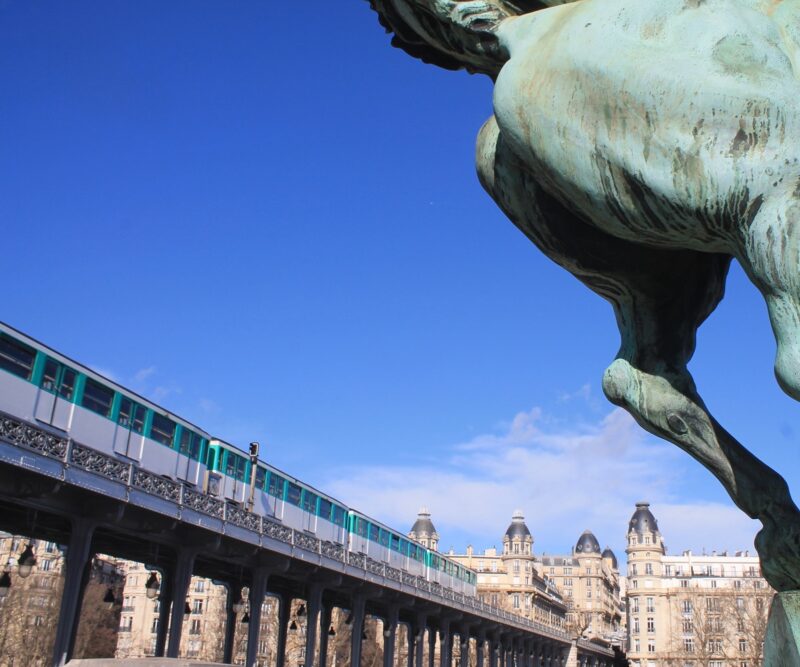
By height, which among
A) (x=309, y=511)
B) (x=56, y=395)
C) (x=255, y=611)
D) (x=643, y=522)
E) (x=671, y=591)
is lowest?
(x=255, y=611)

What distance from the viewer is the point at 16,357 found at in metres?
16.8

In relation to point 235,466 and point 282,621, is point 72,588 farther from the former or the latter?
point 282,621

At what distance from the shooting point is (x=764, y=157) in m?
2.30

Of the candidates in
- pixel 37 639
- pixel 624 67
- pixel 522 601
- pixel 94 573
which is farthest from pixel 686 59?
pixel 522 601

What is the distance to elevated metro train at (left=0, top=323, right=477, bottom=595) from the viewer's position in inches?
673

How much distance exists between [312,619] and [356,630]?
397 centimetres

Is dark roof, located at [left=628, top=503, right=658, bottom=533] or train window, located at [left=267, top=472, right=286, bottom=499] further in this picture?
dark roof, located at [left=628, top=503, right=658, bottom=533]

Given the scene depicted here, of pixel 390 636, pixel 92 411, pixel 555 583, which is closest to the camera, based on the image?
pixel 92 411

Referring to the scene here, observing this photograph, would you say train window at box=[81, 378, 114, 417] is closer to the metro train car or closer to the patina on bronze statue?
the metro train car

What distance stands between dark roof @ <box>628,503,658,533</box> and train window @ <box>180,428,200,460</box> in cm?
10748

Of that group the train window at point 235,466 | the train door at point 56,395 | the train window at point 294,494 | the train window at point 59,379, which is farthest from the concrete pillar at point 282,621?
the train window at point 59,379

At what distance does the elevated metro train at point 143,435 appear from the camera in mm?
17094

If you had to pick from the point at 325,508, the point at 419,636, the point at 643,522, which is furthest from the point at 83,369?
the point at 643,522

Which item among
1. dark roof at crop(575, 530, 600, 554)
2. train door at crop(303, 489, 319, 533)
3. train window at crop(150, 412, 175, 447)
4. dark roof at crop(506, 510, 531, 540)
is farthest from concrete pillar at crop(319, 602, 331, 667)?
dark roof at crop(575, 530, 600, 554)
